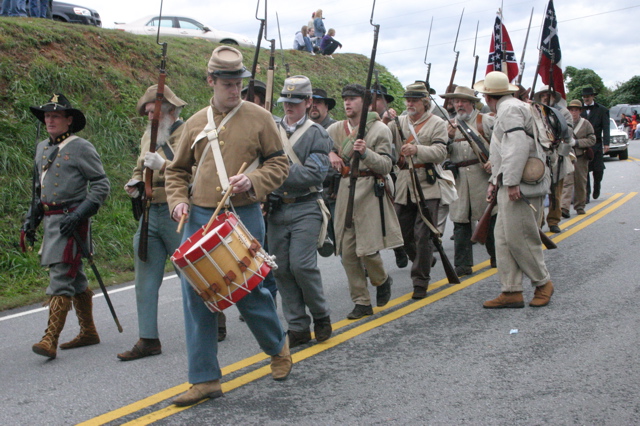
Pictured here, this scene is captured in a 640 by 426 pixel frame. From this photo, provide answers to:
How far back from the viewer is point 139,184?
5809mm

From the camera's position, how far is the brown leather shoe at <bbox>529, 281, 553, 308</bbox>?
6.69 metres

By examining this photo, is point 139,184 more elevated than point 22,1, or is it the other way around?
point 22,1

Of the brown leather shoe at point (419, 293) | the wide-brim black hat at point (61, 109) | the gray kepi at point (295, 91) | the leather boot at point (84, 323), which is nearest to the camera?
the gray kepi at point (295, 91)

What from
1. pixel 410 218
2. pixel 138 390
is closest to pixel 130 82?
pixel 410 218

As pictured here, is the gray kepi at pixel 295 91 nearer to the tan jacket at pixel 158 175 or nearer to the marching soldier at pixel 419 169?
the tan jacket at pixel 158 175

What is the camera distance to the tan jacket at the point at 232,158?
4684mm

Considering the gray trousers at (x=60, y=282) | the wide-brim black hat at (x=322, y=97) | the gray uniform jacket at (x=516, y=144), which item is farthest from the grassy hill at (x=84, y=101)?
the gray uniform jacket at (x=516, y=144)

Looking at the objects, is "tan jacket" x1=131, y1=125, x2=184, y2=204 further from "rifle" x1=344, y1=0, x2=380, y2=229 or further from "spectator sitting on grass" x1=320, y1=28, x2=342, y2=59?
"spectator sitting on grass" x1=320, y1=28, x2=342, y2=59

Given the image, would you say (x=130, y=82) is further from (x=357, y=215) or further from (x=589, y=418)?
(x=589, y=418)

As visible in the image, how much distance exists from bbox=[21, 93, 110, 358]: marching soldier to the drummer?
4.70ft

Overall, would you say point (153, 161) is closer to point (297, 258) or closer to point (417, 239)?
point (297, 258)

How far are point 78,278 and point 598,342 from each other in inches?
153

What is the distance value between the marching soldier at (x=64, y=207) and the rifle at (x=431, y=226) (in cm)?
287

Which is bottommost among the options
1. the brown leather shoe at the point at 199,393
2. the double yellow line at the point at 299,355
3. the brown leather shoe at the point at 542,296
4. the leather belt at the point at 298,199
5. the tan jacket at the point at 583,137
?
the double yellow line at the point at 299,355
